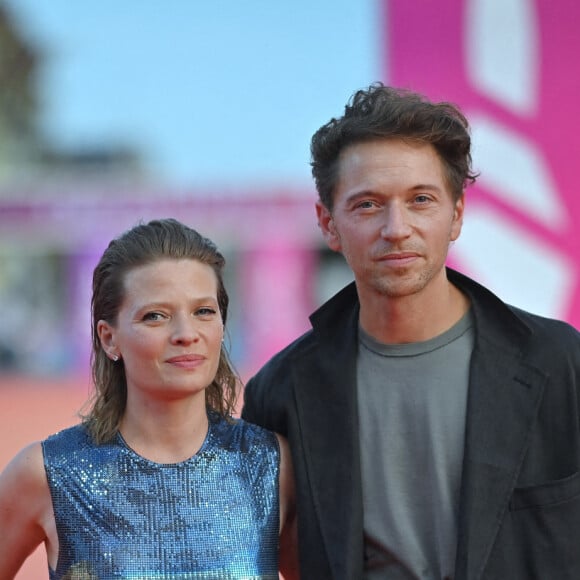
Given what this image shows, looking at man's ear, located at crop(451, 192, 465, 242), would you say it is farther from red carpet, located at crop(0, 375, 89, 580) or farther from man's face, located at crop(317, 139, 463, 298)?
red carpet, located at crop(0, 375, 89, 580)

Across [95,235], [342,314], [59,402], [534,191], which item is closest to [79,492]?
[342,314]

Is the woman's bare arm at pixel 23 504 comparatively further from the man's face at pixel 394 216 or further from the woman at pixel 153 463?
the man's face at pixel 394 216

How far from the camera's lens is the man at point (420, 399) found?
2342 millimetres

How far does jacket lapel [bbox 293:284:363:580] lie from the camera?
2.42 meters

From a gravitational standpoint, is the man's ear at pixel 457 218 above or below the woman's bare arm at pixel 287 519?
above

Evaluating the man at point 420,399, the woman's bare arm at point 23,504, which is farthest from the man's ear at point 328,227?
the woman's bare arm at point 23,504

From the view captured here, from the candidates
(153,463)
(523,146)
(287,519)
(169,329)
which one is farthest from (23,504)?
(523,146)

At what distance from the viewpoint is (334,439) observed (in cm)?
254

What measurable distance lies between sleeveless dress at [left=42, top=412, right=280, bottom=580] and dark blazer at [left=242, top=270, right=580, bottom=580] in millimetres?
126

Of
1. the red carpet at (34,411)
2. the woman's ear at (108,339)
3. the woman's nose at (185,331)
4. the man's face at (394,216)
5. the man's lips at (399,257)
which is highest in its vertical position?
the red carpet at (34,411)

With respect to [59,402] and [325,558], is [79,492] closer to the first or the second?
[325,558]

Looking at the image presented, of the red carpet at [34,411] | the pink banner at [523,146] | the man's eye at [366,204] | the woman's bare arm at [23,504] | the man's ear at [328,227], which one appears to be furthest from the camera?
the pink banner at [523,146]

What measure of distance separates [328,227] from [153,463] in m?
0.80

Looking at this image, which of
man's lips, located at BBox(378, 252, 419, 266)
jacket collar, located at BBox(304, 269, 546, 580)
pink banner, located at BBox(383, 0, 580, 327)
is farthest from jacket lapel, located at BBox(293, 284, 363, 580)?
pink banner, located at BBox(383, 0, 580, 327)
